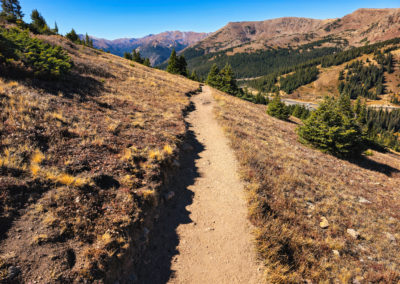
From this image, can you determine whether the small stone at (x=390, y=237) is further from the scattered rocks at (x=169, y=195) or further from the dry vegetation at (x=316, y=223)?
the scattered rocks at (x=169, y=195)

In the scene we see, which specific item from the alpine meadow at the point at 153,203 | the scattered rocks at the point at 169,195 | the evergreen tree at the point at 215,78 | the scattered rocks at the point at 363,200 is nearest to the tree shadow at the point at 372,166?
the alpine meadow at the point at 153,203

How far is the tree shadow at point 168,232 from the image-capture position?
244 inches

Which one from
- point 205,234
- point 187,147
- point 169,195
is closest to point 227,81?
point 187,147

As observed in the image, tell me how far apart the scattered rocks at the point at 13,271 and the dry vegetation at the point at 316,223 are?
7.44 m

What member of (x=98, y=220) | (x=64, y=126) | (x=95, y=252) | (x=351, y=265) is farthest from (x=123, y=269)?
(x=351, y=265)

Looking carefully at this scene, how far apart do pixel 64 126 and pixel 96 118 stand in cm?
286

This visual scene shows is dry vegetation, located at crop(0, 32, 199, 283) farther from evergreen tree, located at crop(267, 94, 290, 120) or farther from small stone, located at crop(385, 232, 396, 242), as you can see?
evergreen tree, located at crop(267, 94, 290, 120)

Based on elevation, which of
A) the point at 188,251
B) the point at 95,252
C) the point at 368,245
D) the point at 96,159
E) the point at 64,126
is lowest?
the point at 368,245

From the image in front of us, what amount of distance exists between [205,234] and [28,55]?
65.2ft

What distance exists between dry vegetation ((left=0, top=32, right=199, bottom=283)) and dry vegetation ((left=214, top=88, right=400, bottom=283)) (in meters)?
5.39

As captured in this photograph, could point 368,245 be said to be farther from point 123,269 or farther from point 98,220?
point 98,220

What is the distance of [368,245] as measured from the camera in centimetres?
956

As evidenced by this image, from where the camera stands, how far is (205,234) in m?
7.64

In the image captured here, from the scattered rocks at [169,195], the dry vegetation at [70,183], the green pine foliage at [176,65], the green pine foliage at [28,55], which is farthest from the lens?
the green pine foliage at [176,65]
